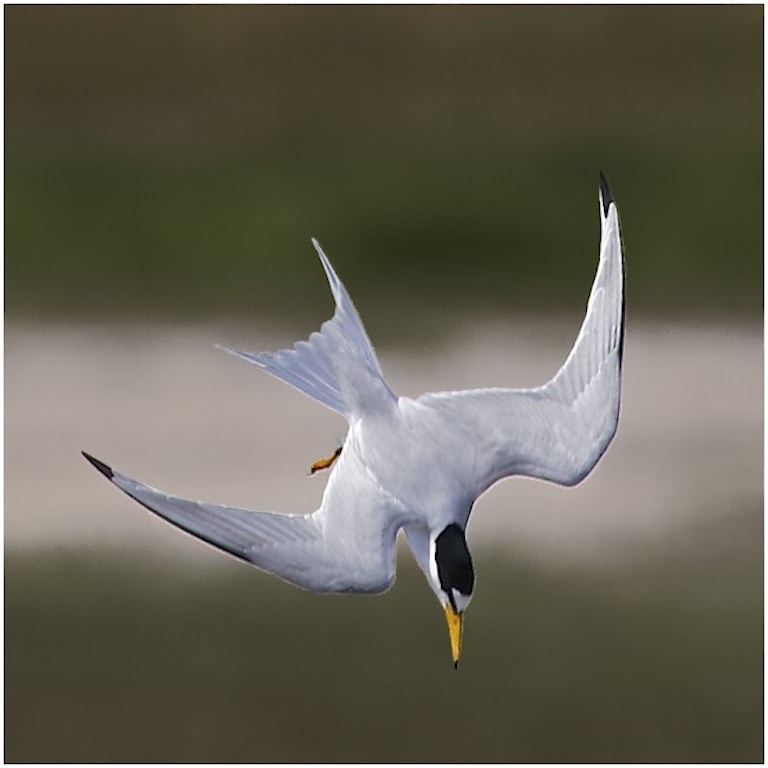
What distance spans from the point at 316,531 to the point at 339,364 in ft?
0.91

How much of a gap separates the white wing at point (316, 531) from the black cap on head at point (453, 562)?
0.07 metres

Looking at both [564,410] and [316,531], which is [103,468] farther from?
[564,410]

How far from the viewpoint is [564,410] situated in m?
3.09

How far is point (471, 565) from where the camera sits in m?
2.91

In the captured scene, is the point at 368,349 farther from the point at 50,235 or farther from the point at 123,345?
the point at 50,235

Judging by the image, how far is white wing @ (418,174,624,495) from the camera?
3.01 metres

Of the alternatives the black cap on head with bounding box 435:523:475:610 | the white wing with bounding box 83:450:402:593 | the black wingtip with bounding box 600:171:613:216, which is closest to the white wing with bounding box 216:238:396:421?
the white wing with bounding box 83:450:402:593

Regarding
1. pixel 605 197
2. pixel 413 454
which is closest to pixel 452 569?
pixel 413 454

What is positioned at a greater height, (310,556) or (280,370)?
(280,370)

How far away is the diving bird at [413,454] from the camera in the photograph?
2.80 m

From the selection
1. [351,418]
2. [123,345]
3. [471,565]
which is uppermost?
[123,345]

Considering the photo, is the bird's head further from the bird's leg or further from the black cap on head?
the bird's leg

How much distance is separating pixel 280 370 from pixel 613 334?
19.8 inches


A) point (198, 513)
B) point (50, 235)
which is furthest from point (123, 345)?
point (198, 513)
